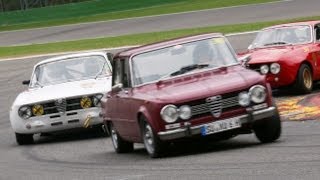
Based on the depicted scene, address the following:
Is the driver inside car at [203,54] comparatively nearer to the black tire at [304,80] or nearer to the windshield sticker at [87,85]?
the windshield sticker at [87,85]

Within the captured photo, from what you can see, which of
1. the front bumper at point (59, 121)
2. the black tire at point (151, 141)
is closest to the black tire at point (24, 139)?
the front bumper at point (59, 121)

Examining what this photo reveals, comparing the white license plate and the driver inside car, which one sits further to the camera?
the driver inside car

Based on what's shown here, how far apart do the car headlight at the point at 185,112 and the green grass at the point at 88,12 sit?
134 ft

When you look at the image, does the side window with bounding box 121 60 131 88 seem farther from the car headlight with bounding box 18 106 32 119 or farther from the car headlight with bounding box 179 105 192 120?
the car headlight with bounding box 18 106 32 119

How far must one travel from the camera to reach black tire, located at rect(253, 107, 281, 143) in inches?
420

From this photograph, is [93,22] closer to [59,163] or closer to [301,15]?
[301,15]

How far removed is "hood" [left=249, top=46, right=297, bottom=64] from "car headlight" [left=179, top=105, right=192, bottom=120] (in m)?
7.57

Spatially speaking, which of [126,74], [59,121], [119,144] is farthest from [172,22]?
[126,74]

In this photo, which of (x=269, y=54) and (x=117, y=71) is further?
(x=269, y=54)

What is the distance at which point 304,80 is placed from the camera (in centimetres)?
1767

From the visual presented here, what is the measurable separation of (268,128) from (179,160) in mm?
1270

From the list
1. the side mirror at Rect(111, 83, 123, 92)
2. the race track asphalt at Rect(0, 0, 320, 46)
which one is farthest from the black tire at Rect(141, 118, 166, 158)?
the race track asphalt at Rect(0, 0, 320, 46)

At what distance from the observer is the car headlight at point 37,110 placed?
48.4 feet

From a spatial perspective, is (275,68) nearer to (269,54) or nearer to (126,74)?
(269,54)
